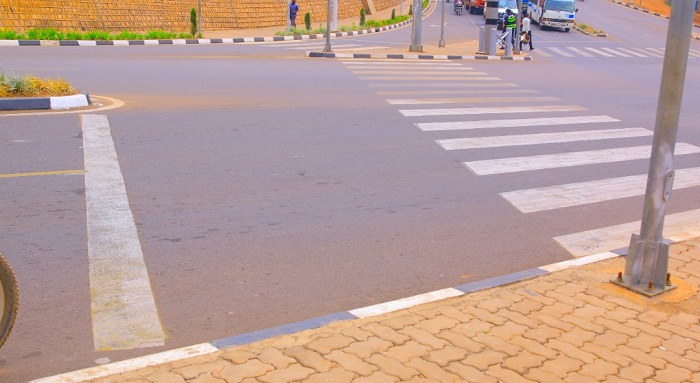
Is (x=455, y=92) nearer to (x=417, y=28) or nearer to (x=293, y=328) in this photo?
(x=417, y=28)

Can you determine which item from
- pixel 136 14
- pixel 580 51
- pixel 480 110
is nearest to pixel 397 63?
pixel 480 110

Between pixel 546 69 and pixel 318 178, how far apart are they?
55.5 ft

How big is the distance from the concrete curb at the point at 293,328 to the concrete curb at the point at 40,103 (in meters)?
8.34

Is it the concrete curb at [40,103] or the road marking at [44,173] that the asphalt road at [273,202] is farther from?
the concrete curb at [40,103]

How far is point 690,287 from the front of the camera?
19.8 feet

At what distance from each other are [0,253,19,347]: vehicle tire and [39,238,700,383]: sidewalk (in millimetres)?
452

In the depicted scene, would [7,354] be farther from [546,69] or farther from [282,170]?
[546,69]

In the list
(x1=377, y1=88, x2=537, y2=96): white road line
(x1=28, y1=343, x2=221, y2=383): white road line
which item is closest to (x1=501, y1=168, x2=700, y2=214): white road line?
(x1=28, y1=343, x2=221, y2=383): white road line

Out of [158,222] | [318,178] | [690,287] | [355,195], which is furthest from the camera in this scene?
[318,178]

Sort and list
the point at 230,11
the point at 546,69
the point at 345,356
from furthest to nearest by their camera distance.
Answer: the point at 230,11, the point at 546,69, the point at 345,356

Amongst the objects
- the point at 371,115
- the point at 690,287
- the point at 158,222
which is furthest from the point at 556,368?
the point at 371,115

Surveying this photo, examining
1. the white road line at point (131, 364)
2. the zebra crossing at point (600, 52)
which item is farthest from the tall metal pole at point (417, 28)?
the white road line at point (131, 364)

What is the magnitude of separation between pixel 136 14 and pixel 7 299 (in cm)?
2997

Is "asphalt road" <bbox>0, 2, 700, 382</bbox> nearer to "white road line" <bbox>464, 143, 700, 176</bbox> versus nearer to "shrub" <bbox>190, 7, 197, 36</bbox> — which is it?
"white road line" <bbox>464, 143, 700, 176</bbox>
